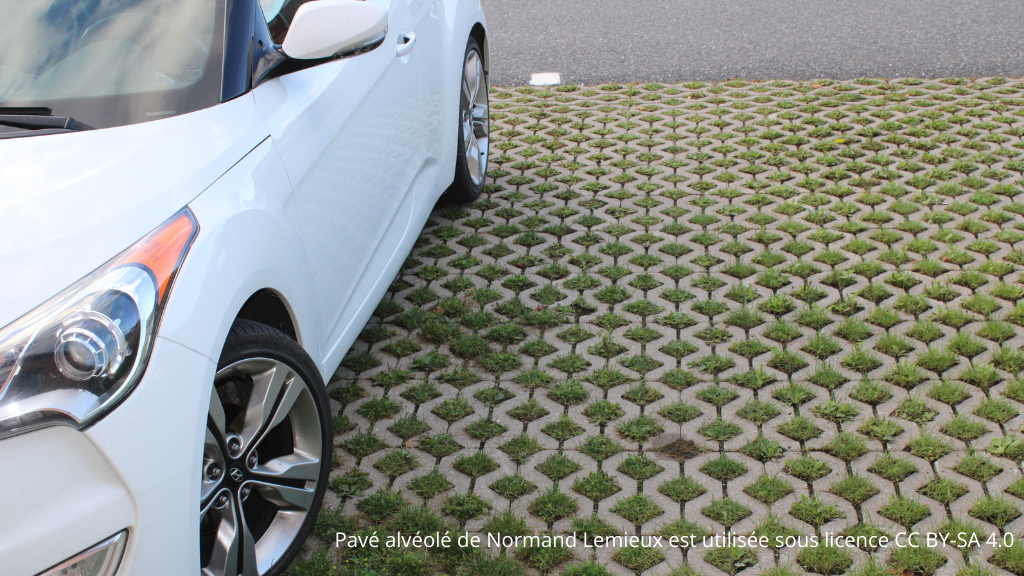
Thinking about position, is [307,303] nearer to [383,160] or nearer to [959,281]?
[383,160]

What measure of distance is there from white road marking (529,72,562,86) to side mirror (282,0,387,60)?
448 cm

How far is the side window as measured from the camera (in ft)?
9.14

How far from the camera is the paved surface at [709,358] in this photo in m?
2.69

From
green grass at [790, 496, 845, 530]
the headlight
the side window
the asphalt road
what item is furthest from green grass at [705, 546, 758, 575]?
the asphalt road

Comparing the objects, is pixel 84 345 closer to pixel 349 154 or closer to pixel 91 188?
pixel 91 188

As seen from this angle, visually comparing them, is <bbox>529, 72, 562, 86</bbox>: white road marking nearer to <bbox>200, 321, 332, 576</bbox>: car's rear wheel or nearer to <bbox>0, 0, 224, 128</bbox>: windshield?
<bbox>0, 0, 224, 128</bbox>: windshield

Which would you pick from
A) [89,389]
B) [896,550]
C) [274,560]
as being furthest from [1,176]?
[896,550]

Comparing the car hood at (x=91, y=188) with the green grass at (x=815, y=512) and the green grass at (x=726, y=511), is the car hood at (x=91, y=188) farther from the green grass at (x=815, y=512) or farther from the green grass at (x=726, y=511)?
the green grass at (x=815, y=512)

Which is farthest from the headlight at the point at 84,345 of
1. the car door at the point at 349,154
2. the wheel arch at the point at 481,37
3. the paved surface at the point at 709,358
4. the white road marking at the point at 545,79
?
the white road marking at the point at 545,79

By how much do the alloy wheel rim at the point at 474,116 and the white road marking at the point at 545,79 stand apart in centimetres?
196

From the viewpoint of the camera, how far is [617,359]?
3.52 meters

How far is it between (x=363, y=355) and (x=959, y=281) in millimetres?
2806

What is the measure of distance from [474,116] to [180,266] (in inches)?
134

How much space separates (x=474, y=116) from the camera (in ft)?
16.5
